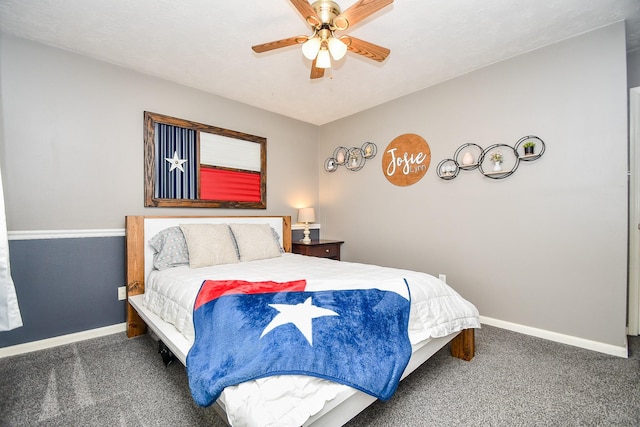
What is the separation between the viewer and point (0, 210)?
3.83 ft

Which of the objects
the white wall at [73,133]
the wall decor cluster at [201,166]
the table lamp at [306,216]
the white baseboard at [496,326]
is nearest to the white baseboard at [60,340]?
the white baseboard at [496,326]

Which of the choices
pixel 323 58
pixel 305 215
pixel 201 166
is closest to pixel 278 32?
pixel 323 58

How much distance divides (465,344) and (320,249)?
6.65ft

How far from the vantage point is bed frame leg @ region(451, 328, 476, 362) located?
1.96 metres

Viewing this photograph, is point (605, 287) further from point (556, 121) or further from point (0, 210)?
point (0, 210)

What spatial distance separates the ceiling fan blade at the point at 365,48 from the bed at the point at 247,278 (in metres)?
1.58

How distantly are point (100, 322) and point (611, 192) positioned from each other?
4299 millimetres

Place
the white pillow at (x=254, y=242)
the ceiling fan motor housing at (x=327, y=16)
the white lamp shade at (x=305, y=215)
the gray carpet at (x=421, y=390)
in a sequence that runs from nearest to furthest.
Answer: the gray carpet at (x=421, y=390)
the ceiling fan motor housing at (x=327, y=16)
the white pillow at (x=254, y=242)
the white lamp shade at (x=305, y=215)

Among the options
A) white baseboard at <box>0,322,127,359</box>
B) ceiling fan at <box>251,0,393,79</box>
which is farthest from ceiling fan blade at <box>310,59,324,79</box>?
white baseboard at <box>0,322,127,359</box>

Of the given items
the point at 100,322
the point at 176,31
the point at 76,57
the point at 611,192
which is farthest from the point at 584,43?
the point at 100,322

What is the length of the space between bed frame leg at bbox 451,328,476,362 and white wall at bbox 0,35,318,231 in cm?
278

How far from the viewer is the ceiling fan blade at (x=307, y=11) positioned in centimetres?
149

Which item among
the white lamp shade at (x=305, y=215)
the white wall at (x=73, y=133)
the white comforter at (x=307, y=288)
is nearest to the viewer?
the white comforter at (x=307, y=288)

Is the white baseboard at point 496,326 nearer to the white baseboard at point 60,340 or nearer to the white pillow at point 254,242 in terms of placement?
the white baseboard at point 60,340
